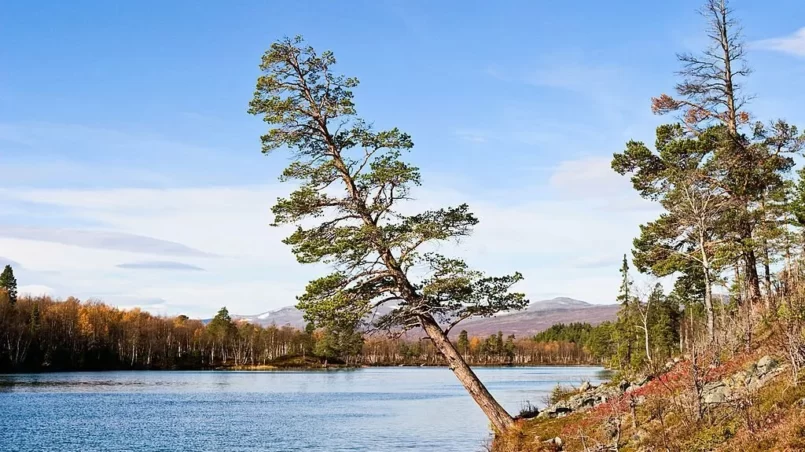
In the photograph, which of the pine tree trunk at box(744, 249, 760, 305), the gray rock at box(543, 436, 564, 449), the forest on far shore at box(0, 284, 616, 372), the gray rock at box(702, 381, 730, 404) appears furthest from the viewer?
the forest on far shore at box(0, 284, 616, 372)

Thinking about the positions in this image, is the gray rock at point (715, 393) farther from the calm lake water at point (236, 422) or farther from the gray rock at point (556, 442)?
the calm lake water at point (236, 422)

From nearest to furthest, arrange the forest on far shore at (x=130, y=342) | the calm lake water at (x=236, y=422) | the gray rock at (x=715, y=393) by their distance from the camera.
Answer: the gray rock at (x=715, y=393) < the calm lake water at (x=236, y=422) < the forest on far shore at (x=130, y=342)

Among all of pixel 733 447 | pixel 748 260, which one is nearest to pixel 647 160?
pixel 748 260

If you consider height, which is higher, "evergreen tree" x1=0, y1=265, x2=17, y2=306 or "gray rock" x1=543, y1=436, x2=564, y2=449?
"evergreen tree" x1=0, y1=265, x2=17, y2=306

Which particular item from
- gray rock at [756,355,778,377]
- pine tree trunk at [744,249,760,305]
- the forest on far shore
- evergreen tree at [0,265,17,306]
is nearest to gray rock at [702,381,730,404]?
gray rock at [756,355,778,377]

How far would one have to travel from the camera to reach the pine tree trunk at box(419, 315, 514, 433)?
2323cm

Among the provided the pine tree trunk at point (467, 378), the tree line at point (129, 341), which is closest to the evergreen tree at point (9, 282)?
the tree line at point (129, 341)

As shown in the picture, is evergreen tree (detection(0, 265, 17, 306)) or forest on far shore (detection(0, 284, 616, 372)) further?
evergreen tree (detection(0, 265, 17, 306))

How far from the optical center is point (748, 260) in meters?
33.8

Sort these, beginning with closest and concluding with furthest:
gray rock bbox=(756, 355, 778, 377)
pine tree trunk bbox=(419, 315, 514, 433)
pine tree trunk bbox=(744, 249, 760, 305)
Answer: gray rock bbox=(756, 355, 778, 377)
pine tree trunk bbox=(419, 315, 514, 433)
pine tree trunk bbox=(744, 249, 760, 305)

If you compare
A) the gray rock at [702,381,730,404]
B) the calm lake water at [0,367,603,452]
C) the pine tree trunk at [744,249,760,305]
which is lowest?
the calm lake water at [0,367,603,452]

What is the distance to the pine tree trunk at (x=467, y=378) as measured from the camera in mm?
23234

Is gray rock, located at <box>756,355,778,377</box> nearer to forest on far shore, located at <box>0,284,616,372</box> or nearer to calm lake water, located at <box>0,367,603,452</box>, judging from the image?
calm lake water, located at <box>0,367,603,452</box>

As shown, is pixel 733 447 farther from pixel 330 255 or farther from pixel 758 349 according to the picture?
pixel 330 255
